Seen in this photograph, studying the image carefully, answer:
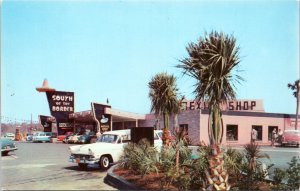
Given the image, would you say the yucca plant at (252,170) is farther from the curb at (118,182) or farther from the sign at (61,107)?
the sign at (61,107)

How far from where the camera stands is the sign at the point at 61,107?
5259cm

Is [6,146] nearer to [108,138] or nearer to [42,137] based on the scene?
[108,138]

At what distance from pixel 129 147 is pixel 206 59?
6.44 metres

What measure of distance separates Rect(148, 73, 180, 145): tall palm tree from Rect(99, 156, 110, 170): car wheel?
9.27ft

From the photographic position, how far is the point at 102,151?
603 inches

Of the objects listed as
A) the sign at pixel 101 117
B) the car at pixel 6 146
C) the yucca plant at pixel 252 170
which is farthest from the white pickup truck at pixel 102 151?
the sign at pixel 101 117

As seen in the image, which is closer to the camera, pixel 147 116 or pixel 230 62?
pixel 230 62

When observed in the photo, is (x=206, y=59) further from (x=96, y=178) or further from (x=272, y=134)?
(x=272, y=134)

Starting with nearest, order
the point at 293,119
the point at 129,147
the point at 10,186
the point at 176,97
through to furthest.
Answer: the point at 10,186
the point at 129,147
the point at 176,97
the point at 293,119

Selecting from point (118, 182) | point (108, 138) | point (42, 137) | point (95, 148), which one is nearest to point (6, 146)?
point (108, 138)

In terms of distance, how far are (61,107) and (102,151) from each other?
39283 mm

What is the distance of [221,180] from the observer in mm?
7516

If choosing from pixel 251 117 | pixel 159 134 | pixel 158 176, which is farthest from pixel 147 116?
pixel 158 176

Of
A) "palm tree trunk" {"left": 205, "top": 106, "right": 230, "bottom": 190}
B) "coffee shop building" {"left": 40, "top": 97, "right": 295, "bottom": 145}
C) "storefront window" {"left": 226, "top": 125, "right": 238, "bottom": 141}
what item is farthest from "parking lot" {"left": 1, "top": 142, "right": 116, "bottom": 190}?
"storefront window" {"left": 226, "top": 125, "right": 238, "bottom": 141}
